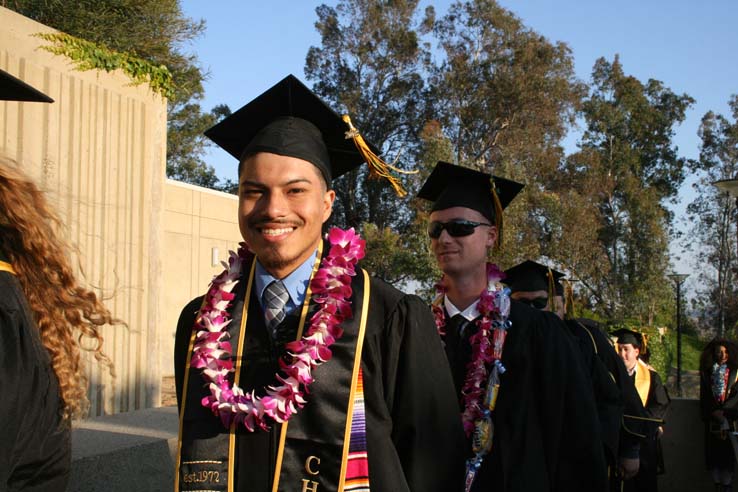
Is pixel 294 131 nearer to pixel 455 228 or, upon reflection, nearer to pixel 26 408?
pixel 26 408

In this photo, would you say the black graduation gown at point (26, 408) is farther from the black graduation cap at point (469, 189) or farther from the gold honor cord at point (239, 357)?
the black graduation cap at point (469, 189)

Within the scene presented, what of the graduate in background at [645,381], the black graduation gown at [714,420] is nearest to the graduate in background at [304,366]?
the graduate in background at [645,381]

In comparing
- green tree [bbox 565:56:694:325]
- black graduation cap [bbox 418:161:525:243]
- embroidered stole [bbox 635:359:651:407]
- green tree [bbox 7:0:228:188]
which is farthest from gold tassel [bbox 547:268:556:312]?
green tree [bbox 565:56:694:325]

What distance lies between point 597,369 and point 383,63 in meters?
29.7

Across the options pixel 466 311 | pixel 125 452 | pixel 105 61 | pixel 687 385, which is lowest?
pixel 687 385

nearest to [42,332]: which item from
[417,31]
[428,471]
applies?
[428,471]

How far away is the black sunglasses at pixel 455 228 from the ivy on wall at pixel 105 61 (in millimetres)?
4632

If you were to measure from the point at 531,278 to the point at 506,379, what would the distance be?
282cm

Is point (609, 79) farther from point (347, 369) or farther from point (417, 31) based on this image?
point (347, 369)

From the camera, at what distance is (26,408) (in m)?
1.97

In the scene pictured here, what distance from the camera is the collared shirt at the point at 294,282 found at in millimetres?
2434

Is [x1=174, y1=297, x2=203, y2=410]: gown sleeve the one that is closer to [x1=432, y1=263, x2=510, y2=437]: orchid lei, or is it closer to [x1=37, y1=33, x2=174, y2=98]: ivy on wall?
[x1=432, y1=263, x2=510, y2=437]: orchid lei

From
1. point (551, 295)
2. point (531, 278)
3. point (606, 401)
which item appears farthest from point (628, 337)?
point (606, 401)

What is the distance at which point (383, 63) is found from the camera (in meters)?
33.3
